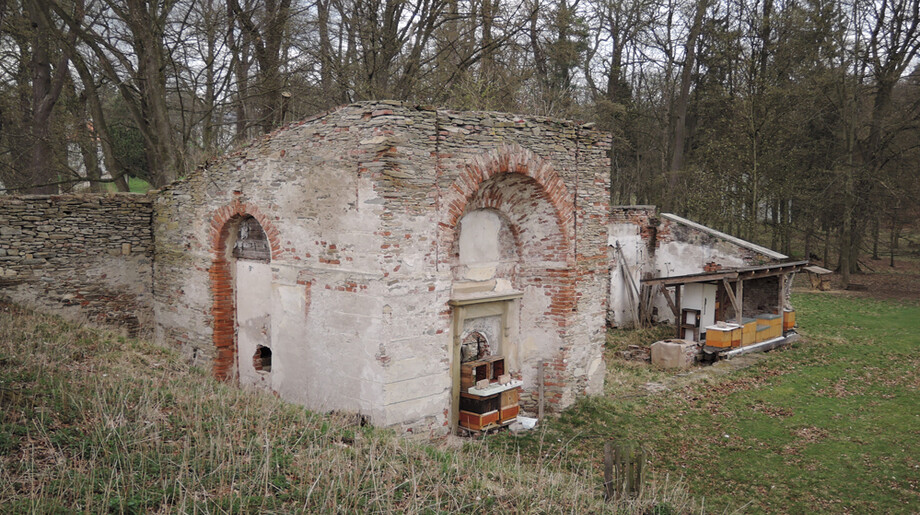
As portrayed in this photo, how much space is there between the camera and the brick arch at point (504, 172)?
8.78m

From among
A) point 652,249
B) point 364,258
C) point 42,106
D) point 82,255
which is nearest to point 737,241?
point 652,249

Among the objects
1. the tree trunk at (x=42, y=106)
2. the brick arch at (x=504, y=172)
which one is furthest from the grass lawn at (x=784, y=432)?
the tree trunk at (x=42, y=106)

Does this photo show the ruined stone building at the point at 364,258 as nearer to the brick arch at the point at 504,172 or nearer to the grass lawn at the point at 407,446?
the brick arch at the point at 504,172

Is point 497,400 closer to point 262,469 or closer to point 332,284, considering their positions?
point 332,284

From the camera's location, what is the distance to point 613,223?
18.8m

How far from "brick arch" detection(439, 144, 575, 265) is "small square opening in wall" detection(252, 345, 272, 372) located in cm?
379

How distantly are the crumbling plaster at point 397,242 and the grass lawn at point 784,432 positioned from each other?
1.23 metres

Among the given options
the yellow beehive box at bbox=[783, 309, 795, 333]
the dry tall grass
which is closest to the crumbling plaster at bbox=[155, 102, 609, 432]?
the dry tall grass

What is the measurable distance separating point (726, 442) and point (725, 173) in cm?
1562

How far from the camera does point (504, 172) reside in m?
9.40

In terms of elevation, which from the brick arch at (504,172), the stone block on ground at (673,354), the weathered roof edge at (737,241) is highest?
the brick arch at (504,172)

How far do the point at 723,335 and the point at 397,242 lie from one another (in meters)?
9.45

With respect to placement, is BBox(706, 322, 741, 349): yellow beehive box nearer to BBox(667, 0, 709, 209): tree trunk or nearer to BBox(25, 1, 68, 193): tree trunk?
BBox(667, 0, 709, 209): tree trunk

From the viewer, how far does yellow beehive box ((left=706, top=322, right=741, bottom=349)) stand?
47.2 feet
